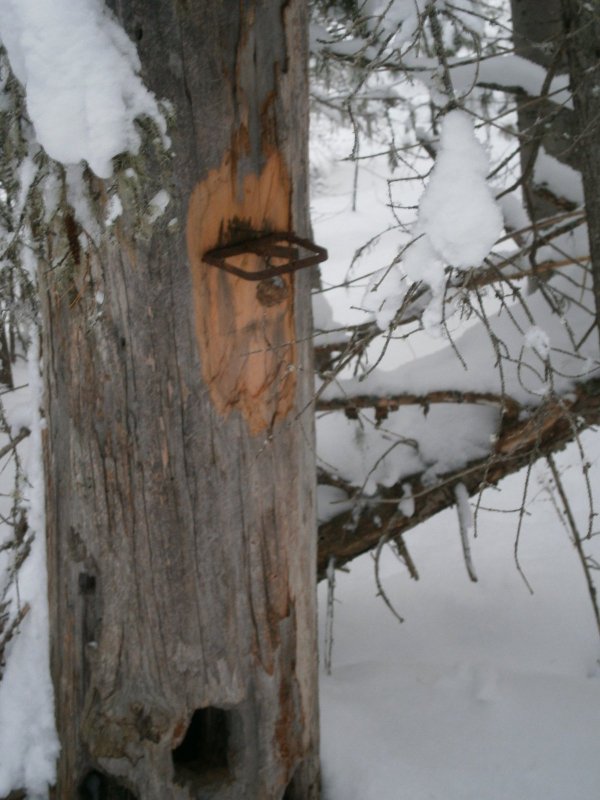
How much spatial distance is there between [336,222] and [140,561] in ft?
34.8

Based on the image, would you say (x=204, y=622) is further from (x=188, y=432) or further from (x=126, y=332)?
(x=126, y=332)

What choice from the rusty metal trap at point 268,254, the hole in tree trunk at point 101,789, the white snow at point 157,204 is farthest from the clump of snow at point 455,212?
the hole in tree trunk at point 101,789

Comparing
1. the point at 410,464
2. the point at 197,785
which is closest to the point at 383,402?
the point at 410,464

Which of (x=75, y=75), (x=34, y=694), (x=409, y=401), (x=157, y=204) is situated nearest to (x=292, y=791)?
(x=34, y=694)

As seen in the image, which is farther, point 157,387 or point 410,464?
point 410,464

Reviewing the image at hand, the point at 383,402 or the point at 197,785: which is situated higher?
the point at 383,402

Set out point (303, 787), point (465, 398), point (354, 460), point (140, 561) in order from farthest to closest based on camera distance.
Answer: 1. point (354, 460)
2. point (465, 398)
3. point (303, 787)
4. point (140, 561)

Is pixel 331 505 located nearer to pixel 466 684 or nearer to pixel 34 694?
pixel 466 684

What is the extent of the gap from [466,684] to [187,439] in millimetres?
1530

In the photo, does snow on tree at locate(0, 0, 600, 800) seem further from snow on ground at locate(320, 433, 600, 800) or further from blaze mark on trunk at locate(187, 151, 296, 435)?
snow on ground at locate(320, 433, 600, 800)

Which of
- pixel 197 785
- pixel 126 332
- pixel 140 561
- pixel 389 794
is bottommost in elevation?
pixel 389 794

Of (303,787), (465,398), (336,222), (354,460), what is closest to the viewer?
(303,787)

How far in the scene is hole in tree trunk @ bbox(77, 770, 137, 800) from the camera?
2.04m

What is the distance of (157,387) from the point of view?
5.76 ft
